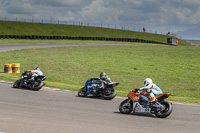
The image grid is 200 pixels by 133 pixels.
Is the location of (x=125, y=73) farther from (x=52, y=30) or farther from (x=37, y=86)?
(x=52, y=30)

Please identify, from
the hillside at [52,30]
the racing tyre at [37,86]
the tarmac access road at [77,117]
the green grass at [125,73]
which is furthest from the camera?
the hillside at [52,30]

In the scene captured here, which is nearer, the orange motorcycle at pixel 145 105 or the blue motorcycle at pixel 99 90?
the orange motorcycle at pixel 145 105

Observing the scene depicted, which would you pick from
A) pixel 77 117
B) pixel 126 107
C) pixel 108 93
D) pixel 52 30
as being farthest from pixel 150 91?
pixel 52 30

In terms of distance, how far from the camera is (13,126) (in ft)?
32.8

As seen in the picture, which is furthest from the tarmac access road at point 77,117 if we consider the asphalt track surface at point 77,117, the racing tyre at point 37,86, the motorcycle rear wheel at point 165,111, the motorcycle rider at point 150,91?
the racing tyre at point 37,86

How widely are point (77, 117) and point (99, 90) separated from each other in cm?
560

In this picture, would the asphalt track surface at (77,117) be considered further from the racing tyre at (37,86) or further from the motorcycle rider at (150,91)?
the racing tyre at (37,86)

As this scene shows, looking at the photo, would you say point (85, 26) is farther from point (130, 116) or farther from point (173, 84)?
point (130, 116)

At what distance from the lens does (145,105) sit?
13.2 m

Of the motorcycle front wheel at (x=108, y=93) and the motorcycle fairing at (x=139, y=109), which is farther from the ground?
the motorcycle front wheel at (x=108, y=93)

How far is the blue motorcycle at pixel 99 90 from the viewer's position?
56.9ft

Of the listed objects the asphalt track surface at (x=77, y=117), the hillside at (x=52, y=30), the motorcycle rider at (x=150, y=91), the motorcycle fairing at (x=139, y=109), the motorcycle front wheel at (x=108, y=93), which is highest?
the hillside at (x=52, y=30)

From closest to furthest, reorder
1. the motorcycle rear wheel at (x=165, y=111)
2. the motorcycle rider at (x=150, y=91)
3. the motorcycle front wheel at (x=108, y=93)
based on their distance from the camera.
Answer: the motorcycle rear wheel at (x=165, y=111) < the motorcycle rider at (x=150, y=91) < the motorcycle front wheel at (x=108, y=93)

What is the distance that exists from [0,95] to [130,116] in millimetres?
7605
